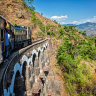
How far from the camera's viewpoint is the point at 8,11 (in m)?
33.5

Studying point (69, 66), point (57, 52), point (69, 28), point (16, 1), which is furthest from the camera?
point (69, 28)

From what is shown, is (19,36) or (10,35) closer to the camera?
(10,35)

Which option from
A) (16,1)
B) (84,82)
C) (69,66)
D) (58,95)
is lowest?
(58,95)

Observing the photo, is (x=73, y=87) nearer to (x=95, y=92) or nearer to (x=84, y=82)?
(x=84, y=82)

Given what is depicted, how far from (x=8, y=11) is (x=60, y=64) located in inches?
862

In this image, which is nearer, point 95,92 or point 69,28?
point 95,92

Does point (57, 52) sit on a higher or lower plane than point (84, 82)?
higher

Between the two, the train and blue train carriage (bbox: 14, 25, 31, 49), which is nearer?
the train

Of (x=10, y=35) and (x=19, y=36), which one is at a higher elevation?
(x=10, y=35)

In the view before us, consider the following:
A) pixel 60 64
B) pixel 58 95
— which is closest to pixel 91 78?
pixel 60 64

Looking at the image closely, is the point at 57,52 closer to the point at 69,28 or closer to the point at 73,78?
the point at 73,78

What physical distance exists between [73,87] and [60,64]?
5.99m

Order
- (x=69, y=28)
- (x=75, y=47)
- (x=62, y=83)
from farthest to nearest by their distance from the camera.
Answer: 1. (x=69, y=28)
2. (x=75, y=47)
3. (x=62, y=83)

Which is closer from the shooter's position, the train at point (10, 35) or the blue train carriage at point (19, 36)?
the train at point (10, 35)
